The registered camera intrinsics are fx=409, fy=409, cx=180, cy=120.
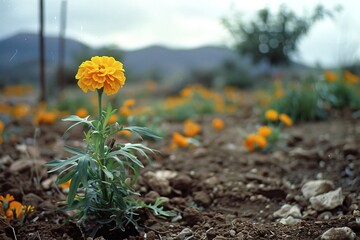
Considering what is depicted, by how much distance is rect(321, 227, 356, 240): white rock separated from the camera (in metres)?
1.57

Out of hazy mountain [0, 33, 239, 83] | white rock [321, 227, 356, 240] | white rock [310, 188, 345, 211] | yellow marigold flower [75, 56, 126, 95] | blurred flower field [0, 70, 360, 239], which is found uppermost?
yellow marigold flower [75, 56, 126, 95]

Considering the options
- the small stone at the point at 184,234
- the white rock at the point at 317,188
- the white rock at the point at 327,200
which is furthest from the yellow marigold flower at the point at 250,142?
the small stone at the point at 184,234

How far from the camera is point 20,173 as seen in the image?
2523 millimetres

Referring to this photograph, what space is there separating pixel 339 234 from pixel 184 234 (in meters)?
0.63

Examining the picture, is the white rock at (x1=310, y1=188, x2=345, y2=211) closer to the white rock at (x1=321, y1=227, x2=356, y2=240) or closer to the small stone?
the white rock at (x1=321, y1=227, x2=356, y2=240)

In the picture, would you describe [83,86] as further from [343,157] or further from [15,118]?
[15,118]

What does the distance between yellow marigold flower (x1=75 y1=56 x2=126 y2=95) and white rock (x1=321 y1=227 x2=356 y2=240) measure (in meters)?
1.01

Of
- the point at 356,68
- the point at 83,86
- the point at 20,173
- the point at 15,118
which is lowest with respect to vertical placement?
the point at 15,118

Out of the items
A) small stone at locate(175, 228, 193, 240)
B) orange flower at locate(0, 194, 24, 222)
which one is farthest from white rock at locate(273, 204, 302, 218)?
orange flower at locate(0, 194, 24, 222)

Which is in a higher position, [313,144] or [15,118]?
[313,144]

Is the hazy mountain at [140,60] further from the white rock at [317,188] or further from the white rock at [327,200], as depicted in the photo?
the white rock at [327,200]

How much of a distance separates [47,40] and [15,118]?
960 mm

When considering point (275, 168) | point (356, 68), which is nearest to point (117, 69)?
point (275, 168)

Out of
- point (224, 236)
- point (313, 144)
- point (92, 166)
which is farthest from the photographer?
point (313, 144)
